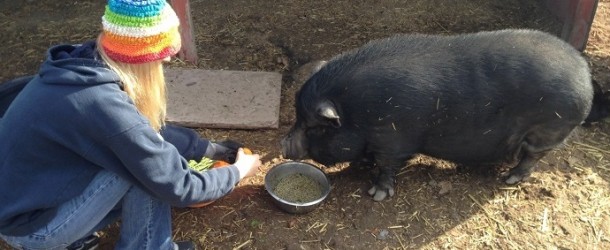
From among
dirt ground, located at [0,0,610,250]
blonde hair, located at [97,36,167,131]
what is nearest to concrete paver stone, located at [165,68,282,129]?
dirt ground, located at [0,0,610,250]

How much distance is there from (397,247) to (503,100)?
3.49 ft

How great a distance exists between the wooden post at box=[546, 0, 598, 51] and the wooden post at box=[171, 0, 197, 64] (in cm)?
337

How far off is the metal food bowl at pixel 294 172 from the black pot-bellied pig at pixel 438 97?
0.28ft

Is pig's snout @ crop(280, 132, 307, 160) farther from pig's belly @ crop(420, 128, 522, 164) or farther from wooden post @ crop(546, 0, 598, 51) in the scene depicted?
wooden post @ crop(546, 0, 598, 51)

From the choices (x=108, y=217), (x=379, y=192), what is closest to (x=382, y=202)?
(x=379, y=192)

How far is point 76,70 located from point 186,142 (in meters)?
1.06

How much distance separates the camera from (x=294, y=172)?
3729 mm

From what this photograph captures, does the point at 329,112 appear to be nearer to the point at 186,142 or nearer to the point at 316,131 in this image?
the point at 316,131

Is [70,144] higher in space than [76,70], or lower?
lower

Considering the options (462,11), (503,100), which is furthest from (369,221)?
(462,11)

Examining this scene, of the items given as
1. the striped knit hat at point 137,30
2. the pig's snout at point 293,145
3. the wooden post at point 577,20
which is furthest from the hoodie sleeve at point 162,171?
the wooden post at point 577,20

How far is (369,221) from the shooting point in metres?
3.55

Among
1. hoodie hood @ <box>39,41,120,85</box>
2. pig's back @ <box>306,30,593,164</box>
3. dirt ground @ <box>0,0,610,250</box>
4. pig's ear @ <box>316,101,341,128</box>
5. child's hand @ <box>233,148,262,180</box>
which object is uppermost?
hoodie hood @ <box>39,41,120,85</box>

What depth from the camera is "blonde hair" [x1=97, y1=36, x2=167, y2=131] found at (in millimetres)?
2391
